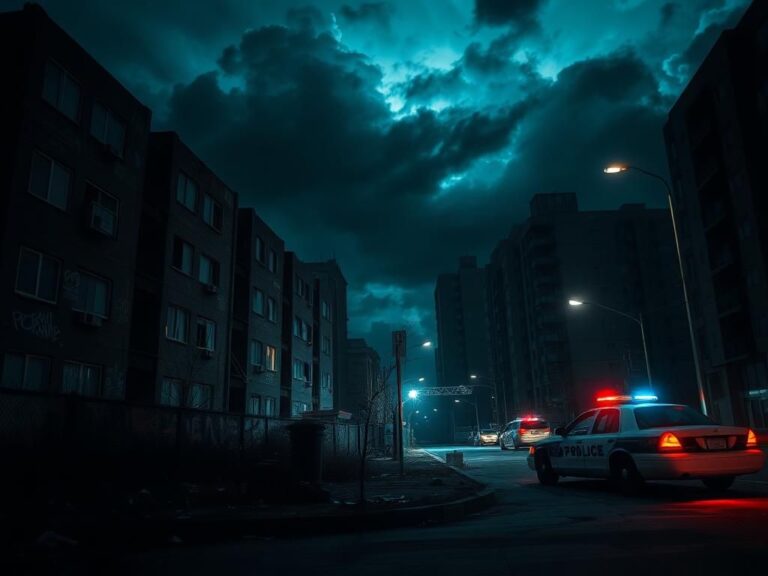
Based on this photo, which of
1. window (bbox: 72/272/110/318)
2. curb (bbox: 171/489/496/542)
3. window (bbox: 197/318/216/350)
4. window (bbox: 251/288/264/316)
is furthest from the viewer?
window (bbox: 251/288/264/316)

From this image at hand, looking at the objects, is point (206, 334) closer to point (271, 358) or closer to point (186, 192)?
point (186, 192)

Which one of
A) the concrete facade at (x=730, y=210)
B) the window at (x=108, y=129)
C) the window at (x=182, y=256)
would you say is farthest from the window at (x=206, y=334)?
the concrete facade at (x=730, y=210)

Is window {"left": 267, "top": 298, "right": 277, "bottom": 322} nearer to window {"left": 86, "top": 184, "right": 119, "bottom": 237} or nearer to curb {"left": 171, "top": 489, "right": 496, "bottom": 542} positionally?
window {"left": 86, "top": 184, "right": 119, "bottom": 237}

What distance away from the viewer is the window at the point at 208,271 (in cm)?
2795

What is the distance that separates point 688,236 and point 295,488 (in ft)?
149

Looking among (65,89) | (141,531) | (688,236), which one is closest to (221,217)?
(65,89)

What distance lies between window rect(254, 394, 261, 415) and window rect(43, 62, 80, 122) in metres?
17.8

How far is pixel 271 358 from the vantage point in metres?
37.3

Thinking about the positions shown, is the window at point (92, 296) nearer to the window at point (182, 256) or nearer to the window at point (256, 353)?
the window at point (182, 256)

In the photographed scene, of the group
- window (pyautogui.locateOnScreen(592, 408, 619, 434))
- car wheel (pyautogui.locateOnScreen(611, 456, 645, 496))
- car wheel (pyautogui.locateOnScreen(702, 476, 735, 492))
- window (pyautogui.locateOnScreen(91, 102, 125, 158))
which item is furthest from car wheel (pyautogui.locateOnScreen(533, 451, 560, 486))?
window (pyautogui.locateOnScreen(91, 102, 125, 158))

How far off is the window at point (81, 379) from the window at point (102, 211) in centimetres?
416

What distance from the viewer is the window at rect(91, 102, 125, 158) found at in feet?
66.3

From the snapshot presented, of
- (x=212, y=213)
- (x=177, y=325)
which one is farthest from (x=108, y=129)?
(x=212, y=213)

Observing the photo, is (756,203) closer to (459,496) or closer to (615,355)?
(459,496)
